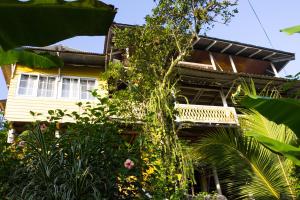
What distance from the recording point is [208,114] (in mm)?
13172

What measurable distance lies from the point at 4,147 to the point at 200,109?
→ 9812 millimetres

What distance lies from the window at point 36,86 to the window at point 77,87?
0.52 meters

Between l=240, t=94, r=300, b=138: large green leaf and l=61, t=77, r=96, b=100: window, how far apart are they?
1175 cm

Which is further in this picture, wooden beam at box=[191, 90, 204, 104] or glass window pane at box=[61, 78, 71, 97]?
wooden beam at box=[191, 90, 204, 104]

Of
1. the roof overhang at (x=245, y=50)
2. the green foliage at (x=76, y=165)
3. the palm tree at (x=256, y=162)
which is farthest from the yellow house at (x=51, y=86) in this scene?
the green foliage at (x=76, y=165)

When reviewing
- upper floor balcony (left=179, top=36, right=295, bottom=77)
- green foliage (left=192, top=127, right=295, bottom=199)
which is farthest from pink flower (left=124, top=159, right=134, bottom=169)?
upper floor balcony (left=179, top=36, right=295, bottom=77)

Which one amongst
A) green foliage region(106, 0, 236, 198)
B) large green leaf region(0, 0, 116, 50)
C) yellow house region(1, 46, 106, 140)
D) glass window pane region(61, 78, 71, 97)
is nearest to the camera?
large green leaf region(0, 0, 116, 50)

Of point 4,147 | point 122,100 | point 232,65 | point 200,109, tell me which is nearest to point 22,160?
point 4,147

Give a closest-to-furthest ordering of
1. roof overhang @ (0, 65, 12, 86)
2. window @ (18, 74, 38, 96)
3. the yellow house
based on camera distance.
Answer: the yellow house < window @ (18, 74, 38, 96) < roof overhang @ (0, 65, 12, 86)

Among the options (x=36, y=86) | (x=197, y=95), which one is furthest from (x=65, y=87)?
(x=197, y=95)

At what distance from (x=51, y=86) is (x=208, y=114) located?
695 cm

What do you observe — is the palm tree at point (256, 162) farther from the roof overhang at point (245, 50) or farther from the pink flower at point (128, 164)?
the roof overhang at point (245, 50)

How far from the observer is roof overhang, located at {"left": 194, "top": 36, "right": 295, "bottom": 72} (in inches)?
727

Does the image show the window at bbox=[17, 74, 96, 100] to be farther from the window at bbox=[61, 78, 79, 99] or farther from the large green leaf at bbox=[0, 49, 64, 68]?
the large green leaf at bbox=[0, 49, 64, 68]
